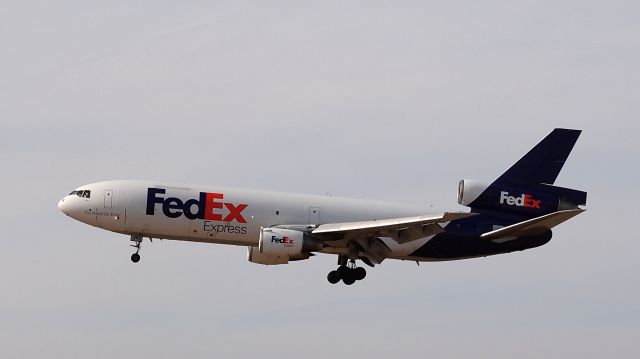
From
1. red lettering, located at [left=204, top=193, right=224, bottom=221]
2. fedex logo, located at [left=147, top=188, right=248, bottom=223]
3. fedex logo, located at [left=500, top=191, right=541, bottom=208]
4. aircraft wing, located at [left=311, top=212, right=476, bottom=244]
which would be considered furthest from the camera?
fedex logo, located at [left=500, top=191, right=541, bottom=208]

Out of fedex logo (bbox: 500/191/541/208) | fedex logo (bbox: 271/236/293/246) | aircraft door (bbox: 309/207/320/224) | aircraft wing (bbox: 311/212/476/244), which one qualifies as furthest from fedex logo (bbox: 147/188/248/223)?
fedex logo (bbox: 500/191/541/208)

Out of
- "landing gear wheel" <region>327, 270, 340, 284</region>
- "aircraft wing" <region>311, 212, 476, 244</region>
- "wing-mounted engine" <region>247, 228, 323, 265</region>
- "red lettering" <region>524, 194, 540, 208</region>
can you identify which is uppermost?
"red lettering" <region>524, 194, 540, 208</region>

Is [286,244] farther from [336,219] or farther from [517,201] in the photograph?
[517,201]

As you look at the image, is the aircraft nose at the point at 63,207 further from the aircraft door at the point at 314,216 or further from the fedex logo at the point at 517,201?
the fedex logo at the point at 517,201

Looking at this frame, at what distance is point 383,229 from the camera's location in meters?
72.9

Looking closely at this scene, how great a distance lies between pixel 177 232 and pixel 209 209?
2045 millimetres

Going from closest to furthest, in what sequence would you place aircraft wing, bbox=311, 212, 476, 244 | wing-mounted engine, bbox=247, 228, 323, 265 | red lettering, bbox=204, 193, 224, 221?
aircraft wing, bbox=311, 212, 476, 244 < wing-mounted engine, bbox=247, 228, 323, 265 < red lettering, bbox=204, 193, 224, 221

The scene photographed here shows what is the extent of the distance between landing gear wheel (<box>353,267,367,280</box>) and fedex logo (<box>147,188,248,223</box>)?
693 centimetres

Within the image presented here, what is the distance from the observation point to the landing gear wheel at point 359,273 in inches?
3029

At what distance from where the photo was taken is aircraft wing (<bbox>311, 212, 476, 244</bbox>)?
72.2 metres

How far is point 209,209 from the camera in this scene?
Result: 7419cm

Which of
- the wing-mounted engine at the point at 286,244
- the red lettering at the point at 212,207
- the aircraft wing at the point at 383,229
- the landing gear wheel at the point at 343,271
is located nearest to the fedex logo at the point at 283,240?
the wing-mounted engine at the point at 286,244

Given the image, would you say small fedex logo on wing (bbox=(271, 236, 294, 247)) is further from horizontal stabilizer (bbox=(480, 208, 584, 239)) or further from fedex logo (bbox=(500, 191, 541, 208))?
fedex logo (bbox=(500, 191, 541, 208))

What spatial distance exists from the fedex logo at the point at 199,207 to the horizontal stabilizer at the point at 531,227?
13.6 metres
